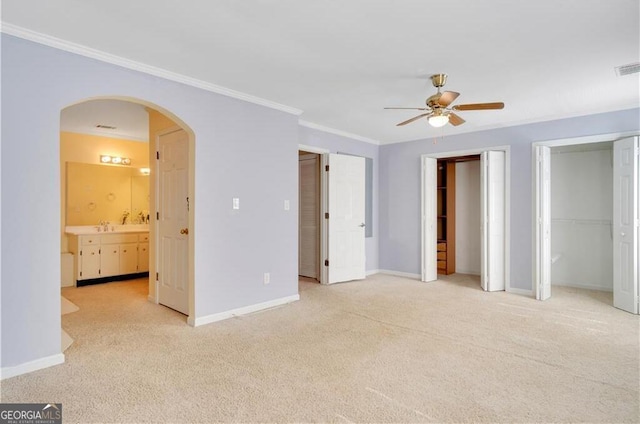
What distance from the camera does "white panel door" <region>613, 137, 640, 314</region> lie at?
3.97m

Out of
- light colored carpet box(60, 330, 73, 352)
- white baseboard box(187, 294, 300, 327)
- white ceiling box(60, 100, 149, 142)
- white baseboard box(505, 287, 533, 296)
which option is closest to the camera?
light colored carpet box(60, 330, 73, 352)

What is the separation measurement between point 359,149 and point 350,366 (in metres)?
4.23

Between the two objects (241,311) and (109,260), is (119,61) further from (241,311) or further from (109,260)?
(109,260)

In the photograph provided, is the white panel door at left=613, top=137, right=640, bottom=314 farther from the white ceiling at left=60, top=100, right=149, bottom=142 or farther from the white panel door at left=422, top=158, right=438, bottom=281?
the white ceiling at left=60, top=100, right=149, bottom=142

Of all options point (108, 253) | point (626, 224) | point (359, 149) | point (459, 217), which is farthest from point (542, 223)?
point (108, 253)

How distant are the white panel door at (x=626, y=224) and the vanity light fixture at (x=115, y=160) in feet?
24.2

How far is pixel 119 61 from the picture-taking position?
117 inches

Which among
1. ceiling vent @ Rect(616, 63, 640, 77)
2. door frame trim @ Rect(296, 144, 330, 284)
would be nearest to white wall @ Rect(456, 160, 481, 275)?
door frame trim @ Rect(296, 144, 330, 284)

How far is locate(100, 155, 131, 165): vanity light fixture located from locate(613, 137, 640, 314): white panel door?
290 inches

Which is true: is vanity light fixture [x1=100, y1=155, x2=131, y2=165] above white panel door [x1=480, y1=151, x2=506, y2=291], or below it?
above

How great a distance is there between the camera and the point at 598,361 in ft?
8.99

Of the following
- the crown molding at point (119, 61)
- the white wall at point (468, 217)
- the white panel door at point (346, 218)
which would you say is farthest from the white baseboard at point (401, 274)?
the crown molding at point (119, 61)

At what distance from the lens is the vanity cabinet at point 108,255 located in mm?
5355

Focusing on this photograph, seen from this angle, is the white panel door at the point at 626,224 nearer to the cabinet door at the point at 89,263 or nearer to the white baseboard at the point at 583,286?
the white baseboard at the point at 583,286
